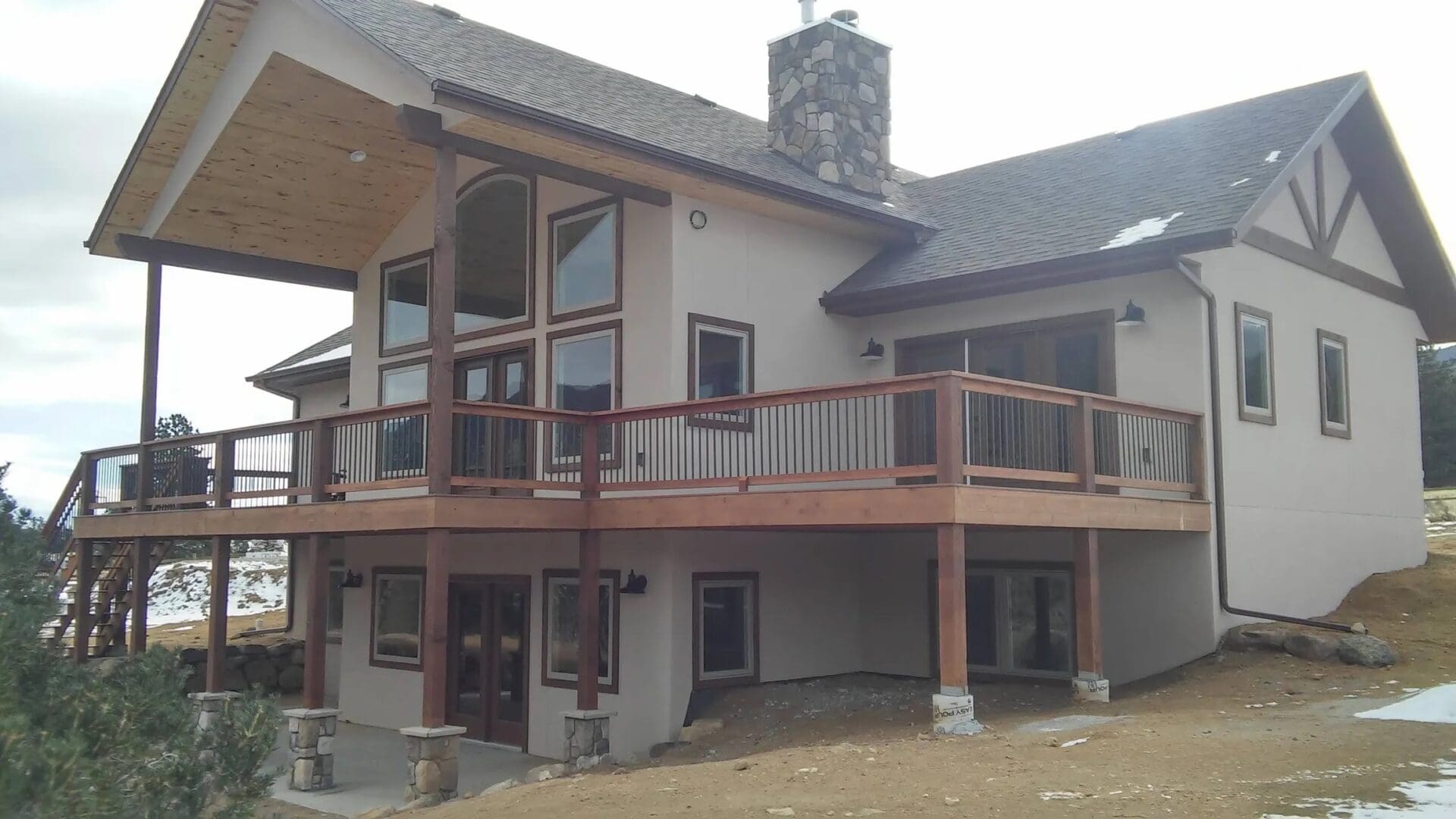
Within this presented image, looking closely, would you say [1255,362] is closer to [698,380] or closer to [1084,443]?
[1084,443]

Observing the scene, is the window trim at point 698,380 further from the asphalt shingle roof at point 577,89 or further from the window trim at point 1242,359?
the window trim at point 1242,359

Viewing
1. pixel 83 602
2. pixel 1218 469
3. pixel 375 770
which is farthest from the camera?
pixel 83 602

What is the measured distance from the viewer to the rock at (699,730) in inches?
486

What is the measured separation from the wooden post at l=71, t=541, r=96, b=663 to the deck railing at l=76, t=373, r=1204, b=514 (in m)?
2.45

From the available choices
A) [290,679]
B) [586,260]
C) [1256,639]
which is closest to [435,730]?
[586,260]

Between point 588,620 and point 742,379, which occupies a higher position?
point 742,379

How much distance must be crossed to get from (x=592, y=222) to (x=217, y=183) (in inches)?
196

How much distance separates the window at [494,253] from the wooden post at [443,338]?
317 cm

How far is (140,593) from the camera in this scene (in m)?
15.8

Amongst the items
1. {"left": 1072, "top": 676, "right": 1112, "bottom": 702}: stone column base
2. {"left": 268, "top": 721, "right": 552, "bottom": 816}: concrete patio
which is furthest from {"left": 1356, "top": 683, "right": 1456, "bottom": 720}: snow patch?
{"left": 268, "top": 721, "right": 552, "bottom": 816}: concrete patio

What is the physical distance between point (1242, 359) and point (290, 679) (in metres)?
15.6

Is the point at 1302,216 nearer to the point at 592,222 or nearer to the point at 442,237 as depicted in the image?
the point at 592,222

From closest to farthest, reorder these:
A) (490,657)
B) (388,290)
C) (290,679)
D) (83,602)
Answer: (490,657) → (388,290) → (83,602) → (290,679)

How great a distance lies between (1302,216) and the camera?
1464 centimetres
